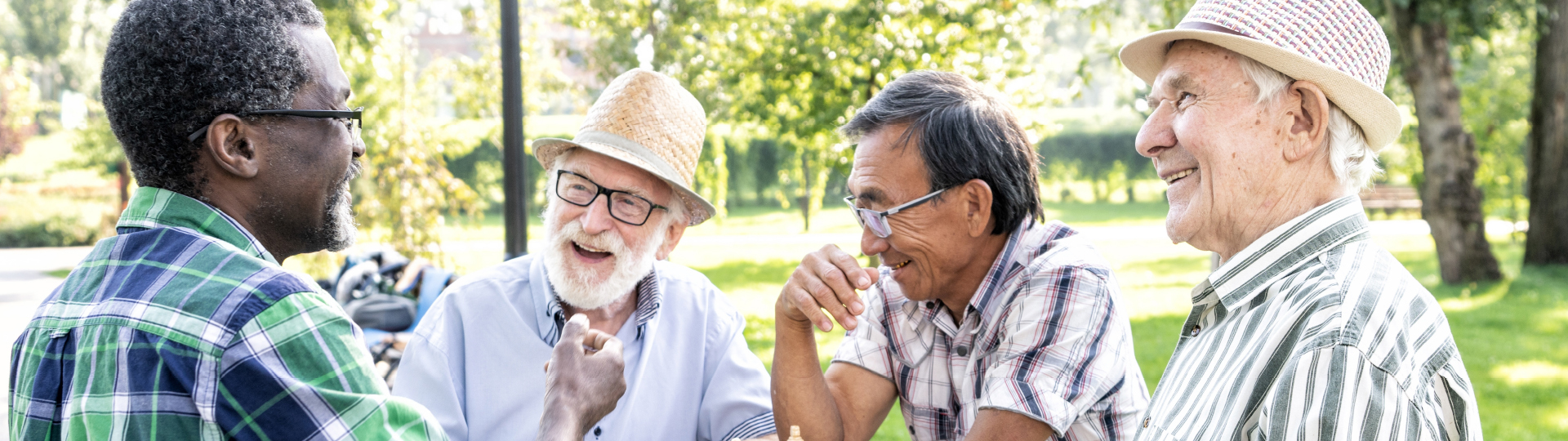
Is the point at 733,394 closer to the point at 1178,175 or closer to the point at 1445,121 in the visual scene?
the point at 1178,175

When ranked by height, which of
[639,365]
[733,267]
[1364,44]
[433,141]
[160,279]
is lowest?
[733,267]

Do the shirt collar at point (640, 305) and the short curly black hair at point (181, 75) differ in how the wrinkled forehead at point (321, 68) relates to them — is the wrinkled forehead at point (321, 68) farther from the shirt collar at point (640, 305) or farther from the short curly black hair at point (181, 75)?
the shirt collar at point (640, 305)

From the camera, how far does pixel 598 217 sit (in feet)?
8.54

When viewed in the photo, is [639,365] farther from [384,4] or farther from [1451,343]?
[384,4]

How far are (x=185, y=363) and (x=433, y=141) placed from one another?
8.96 meters

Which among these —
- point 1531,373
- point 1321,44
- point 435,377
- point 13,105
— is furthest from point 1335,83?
point 13,105

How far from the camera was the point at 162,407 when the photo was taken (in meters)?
1.21

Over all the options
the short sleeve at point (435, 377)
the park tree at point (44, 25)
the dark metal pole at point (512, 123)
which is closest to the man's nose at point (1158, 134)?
the short sleeve at point (435, 377)

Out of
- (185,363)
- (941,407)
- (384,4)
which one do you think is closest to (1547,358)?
(941,407)

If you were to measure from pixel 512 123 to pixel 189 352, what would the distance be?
338cm

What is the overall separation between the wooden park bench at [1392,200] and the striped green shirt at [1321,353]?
21241 mm

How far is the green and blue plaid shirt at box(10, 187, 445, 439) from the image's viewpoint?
47.4 inches

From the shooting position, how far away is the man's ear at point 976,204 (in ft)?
7.36

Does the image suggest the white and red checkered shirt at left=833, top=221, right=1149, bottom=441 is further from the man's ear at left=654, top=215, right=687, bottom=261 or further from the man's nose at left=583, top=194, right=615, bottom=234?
the man's nose at left=583, top=194, right=615, bottom=234
